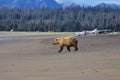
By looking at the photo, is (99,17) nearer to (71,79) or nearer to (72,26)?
(72,26)

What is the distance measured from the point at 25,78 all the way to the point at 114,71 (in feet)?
7.71

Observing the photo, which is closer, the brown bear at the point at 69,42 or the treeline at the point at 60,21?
the brown bear at the point at 69,42

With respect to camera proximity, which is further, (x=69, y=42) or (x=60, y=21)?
(x=60, y=21)

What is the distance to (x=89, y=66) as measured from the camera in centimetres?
1237

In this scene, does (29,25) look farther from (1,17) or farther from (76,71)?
(76,71)

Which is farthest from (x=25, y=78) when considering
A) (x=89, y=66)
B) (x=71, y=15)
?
(x=71, y=15)

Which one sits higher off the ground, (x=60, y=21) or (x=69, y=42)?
(x=69, y=42)

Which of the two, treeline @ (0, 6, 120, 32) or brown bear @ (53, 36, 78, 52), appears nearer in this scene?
brown bear @ (53, 36, 78, 52)

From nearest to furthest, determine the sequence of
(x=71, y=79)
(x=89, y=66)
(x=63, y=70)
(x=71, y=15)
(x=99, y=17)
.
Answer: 1. (x=71, y=79)
2. (x=63, y=70)
3. (x=89, y=66)
4. (x=99, y=17)
5. (x=71, y=15)

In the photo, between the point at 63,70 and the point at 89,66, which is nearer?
the point at 63,70

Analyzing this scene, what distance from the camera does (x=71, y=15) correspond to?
196 meters


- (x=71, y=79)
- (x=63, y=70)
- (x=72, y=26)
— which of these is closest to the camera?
(x=71, y=79)

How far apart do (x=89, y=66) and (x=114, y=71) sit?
1.72 meters

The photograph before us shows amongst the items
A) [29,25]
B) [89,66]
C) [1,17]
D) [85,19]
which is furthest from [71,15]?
[89,66]
